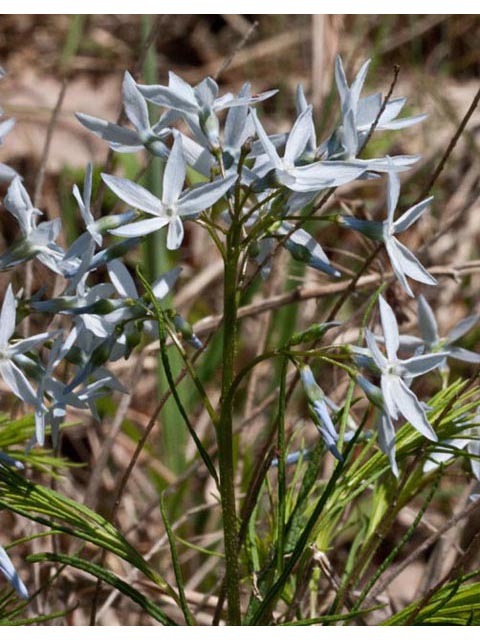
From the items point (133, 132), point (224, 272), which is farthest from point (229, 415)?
point (133, 132)

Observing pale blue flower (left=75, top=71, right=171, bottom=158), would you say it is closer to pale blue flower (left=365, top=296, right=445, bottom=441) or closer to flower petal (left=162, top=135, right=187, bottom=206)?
flower petal (left=162, top=135, right=187, bottom=206)

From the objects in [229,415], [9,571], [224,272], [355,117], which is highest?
[355,117]

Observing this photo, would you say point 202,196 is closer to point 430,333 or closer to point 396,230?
point 396,230

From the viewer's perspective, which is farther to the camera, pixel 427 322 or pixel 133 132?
pixel 427 322

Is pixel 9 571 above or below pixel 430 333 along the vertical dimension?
below

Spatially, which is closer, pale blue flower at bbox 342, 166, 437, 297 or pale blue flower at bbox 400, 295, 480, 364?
pale blue flower at bbox 342, 166, 437, 297

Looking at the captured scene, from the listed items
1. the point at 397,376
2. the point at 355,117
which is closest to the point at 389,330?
the point at 397,376

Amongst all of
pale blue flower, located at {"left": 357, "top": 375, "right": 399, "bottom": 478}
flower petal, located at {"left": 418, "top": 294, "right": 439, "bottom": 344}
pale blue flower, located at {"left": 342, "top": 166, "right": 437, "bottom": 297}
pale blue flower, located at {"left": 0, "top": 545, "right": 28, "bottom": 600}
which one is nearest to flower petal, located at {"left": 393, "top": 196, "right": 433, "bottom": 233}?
pale blue flower, located at {"left": 342, "top": 166, "right": 437, "bottom": 297}
